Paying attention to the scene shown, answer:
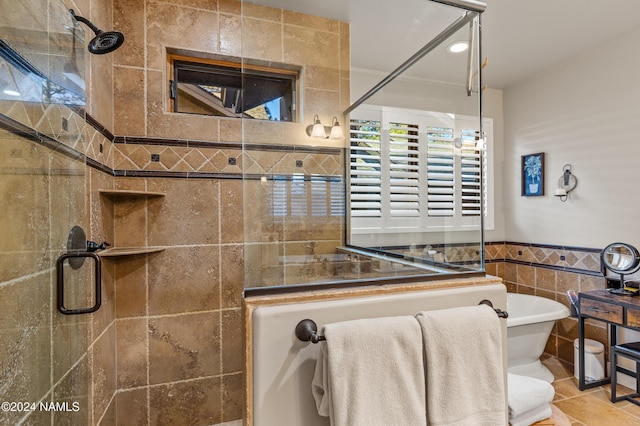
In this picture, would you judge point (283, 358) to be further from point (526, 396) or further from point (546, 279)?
point (546, 279)

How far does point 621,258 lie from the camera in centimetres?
236

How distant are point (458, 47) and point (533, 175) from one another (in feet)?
7.63

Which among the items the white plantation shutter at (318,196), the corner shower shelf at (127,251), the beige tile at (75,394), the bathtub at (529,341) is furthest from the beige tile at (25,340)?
the bathtub at (529,341)

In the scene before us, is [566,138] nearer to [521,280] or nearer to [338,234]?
[521,280]

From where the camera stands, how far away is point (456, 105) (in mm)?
1647

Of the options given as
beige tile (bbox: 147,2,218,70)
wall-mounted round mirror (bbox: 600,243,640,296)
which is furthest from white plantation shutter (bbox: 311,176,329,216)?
wall-mounted round mirror (bbox: 600,243,640,296)

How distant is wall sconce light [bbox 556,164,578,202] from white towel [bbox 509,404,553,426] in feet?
7.66

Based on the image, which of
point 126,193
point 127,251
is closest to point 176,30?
point 126,193

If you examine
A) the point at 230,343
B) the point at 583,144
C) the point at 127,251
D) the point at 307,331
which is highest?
the point at 583,144

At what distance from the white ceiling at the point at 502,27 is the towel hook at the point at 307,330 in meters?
1.30

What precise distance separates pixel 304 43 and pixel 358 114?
1.56 ft

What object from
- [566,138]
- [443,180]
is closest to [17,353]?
[443,180]

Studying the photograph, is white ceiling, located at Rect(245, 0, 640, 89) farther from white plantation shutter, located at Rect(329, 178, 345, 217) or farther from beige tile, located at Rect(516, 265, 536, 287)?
beige tile, located at Rect(516, 265, 536, 287)

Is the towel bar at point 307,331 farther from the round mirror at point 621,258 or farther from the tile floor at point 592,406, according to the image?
the round mirror at point 621,258
